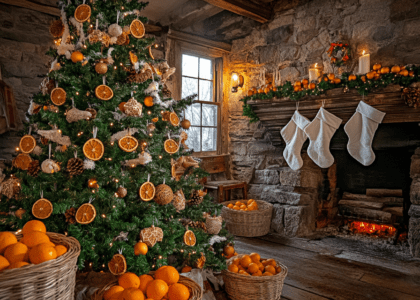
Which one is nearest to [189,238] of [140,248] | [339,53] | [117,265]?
[140,248]

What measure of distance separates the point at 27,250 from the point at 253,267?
55.1 inches

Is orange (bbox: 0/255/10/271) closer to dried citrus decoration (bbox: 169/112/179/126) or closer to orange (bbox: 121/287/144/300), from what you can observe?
orange (bbox: 121/287/144/300)

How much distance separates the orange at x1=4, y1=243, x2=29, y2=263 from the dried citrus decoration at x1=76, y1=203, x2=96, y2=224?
49 centimetres

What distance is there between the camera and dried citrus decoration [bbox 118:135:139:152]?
66.3 inches

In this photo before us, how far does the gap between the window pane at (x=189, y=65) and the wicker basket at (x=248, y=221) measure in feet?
6.40

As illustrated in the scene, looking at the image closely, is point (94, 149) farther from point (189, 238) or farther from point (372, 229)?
point (372, 229)

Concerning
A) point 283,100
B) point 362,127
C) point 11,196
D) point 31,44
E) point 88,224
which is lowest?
point 88,224

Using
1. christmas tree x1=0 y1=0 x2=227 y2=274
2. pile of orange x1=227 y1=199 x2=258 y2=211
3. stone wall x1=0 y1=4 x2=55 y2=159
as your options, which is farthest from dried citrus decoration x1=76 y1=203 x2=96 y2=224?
pile of orange x1=227 y1=199 x2=258 y2=211

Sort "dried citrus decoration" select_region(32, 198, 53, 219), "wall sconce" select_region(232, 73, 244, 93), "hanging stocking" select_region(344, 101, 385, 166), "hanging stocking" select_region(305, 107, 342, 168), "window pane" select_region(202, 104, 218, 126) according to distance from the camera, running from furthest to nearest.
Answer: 1. "window pane" select_region(202, 104, 218, 126)
2. "wall sconce" select_region(232, 73, 244, 93)
3. "hanging stocking" select_region(305, 107, 342, 168)
4. "hanging stocking" select_region(344, 101, 385, 166)
5. "dried citrus decoration" select_region(32, 198, 53, 219)

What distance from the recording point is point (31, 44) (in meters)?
3.03

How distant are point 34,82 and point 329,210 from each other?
3.79 meters

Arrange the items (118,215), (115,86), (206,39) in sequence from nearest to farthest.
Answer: (118,215), (115,86), (206,39)

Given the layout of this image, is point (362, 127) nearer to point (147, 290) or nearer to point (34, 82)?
point (147, 290)

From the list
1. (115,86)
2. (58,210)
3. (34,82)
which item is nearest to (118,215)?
(58,210)
